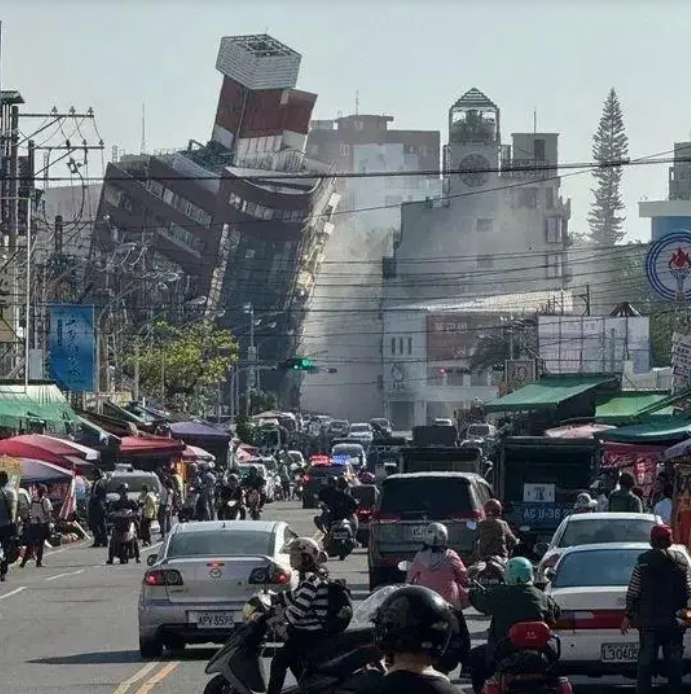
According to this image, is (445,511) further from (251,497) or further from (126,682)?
(251,497)

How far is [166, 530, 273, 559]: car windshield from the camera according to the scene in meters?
23.3

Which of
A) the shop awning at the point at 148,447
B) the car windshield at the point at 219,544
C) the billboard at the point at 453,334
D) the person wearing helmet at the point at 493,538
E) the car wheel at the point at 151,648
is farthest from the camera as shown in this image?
the billboard at the point at 453,334

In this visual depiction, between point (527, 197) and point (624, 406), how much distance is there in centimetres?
14354

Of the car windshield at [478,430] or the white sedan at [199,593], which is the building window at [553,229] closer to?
the car windshield at [478,430]

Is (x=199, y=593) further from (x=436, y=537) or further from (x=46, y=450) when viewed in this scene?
(x=46, y=450)

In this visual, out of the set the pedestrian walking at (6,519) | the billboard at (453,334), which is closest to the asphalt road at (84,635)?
the pedestrian walking at (6,519)

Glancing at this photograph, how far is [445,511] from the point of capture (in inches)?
1241

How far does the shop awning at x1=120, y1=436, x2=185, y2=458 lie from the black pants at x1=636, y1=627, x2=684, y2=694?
45.9 meters

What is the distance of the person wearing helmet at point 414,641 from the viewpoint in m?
6.86

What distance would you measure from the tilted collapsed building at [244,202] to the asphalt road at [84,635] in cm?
12084

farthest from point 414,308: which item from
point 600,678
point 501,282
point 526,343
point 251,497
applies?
point 600,678

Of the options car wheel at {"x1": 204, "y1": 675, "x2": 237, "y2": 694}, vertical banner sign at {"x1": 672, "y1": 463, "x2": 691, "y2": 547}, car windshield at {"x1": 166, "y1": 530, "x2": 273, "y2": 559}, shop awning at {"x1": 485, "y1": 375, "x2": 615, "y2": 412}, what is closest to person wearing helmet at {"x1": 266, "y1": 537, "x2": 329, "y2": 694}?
car wheel at {"x1": 204, "y1": 675, "x2": 237, "y2": 694}

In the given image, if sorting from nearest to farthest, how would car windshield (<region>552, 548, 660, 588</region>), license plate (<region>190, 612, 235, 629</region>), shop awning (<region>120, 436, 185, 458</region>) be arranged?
car windshield (<region>552, 548, 660, 588</region>)
license plate (<region>190, 612, 235, 629</region>)
shop awning (<region>120, 436, 185, 458</region>)

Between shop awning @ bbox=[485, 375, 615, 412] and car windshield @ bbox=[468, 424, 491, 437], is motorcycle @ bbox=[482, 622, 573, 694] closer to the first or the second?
shop awning @ bbox=[485, 375, 615, 412]
